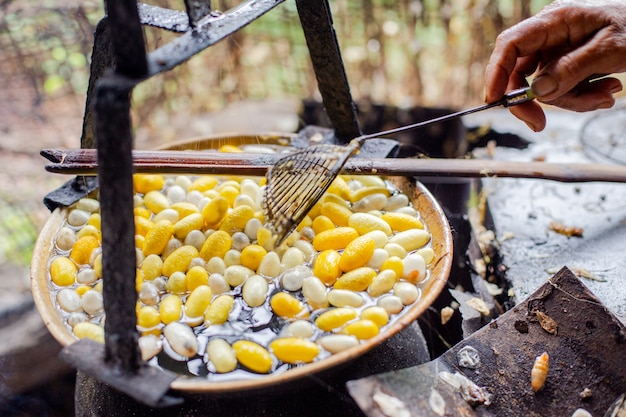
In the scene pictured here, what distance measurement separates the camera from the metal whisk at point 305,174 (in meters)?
1.57

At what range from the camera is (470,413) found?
143 centimetres

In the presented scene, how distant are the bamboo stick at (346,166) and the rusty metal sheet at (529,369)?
43 cm

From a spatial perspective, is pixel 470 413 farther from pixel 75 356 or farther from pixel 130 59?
pixel 130 59

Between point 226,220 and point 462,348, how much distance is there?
37.5 inches

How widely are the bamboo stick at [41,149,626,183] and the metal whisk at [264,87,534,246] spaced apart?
0.23 ft

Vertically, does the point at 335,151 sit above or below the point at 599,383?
above

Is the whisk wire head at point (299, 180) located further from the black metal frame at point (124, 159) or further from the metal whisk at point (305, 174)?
the black metal frame at point (124, 159)

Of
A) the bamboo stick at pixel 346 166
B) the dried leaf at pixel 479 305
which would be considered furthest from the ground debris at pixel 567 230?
the dried leaf at pixel 479 305

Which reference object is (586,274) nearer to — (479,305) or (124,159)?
(479,305)

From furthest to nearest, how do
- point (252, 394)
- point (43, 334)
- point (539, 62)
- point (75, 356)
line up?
point (43, 334) → point (539, 62) → point (252, 394) → point (75, 356)

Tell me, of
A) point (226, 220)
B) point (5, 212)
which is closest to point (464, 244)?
point (226, 220)

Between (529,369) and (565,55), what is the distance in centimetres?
107

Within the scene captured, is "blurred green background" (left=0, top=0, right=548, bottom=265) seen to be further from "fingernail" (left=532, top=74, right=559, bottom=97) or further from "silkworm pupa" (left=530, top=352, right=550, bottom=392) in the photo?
"silkworm pupa" (left=530, top=352, right=550, bottom=392)

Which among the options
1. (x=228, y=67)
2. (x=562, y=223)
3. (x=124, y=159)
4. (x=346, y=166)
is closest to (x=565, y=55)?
(x=346, y=166)
